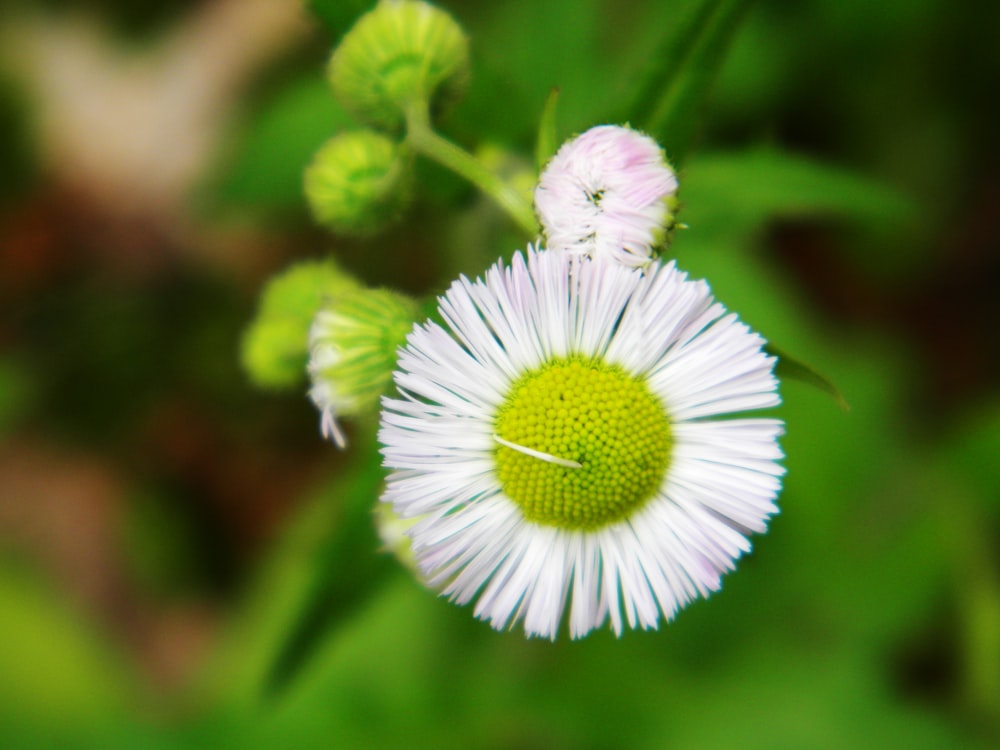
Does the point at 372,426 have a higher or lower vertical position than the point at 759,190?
lower

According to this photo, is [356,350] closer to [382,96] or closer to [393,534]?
[393,534]

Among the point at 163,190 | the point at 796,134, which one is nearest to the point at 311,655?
the point at 796,134

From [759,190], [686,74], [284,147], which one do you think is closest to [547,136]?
[686,74]

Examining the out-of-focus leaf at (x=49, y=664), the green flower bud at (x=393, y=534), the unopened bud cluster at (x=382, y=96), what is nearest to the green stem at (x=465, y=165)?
the unopened bud cluster at (x=382, y=96)

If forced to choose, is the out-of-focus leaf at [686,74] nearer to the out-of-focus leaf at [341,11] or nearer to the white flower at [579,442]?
the white flower at [579,442]

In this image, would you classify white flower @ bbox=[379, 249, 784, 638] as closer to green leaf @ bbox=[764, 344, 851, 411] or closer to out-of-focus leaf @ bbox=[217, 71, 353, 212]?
green leaf @ bbox=[764, 344, 851, 411]

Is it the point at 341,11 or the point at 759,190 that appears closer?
the point at 341,11

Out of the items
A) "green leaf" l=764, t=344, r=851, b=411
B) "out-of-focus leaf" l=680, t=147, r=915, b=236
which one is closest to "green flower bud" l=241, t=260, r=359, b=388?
"out-of-focus leaf" l=680, t=147, r=915, b=236
